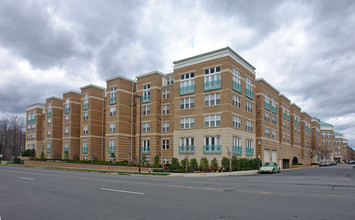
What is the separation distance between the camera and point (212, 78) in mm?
36594

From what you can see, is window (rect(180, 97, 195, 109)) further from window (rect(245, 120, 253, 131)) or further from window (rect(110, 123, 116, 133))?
window (rect(110, 123, 116, 133))

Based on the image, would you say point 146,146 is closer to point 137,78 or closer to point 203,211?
point 137,78

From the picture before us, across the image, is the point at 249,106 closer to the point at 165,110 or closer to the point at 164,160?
the point at 165,110

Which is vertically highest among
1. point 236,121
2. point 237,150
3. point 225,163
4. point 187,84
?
point 187,84

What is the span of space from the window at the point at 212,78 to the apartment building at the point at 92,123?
25.2m

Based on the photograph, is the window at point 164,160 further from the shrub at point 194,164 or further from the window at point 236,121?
the window at point 236,121

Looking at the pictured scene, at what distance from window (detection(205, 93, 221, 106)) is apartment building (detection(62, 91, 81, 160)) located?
33.1m

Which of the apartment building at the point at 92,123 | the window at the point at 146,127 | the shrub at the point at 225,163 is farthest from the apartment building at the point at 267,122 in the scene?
the apartment building at the point at 92,123

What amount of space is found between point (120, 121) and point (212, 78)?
62.4ft

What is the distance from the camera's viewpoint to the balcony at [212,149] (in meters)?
34.5

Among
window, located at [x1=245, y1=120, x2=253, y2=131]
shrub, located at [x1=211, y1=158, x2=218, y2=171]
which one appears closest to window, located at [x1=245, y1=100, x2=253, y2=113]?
window, located at [x1=245, y1=120, x2=253, y2=131]

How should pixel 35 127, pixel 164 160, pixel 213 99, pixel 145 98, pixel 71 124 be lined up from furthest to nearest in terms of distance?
pixel 35 127
pixel 71 124
pixel 145 98
pixel 164 160
pixel 213 99

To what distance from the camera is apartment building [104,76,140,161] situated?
46.6 m

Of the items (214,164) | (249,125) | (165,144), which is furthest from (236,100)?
(165,144)
